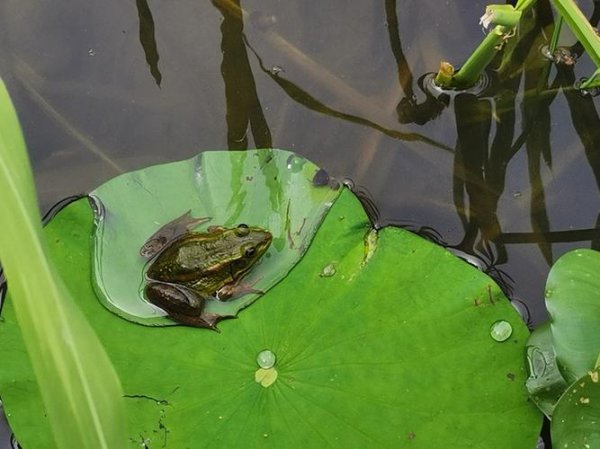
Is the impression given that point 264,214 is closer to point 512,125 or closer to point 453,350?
point 453,350

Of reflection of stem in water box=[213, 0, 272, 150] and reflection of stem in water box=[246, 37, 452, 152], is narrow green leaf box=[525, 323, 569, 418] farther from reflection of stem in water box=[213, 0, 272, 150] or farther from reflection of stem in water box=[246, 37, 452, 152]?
reflection of stem in water box=[213, 0, 272, 150]

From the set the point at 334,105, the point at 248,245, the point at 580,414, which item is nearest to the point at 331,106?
the point at 334,105

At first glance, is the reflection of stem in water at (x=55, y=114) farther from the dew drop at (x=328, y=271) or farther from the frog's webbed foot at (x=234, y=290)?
the dew drop at (x=328, y=271)

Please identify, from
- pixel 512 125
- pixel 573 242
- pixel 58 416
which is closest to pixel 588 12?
pixel 512 125

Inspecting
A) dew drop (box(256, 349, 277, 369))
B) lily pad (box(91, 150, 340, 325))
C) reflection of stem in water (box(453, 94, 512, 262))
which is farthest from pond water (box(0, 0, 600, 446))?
Result: dew drop (box(256, 349, 277, 369))

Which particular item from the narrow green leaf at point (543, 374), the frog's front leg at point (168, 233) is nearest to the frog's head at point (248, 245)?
the frog's front leg at point (168, 233)

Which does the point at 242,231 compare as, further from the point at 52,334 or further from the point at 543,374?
the point at 52,334

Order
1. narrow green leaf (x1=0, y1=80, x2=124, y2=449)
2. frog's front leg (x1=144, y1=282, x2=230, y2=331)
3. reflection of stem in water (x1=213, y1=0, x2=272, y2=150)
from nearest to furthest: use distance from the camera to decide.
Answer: narrow green leaf (x1=0, y1=80, x2=124, y2=449) < frog's front leg (x1=144, y1=282, x2=230, y2=331) < reflection of stem in water (x1=213, y1=0, x2=272, y2=150)
